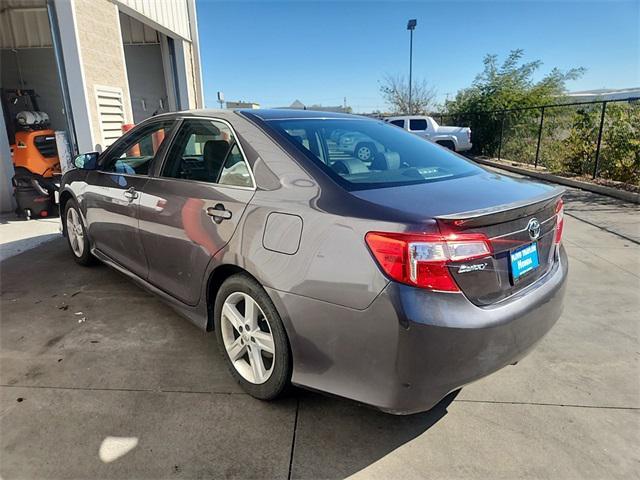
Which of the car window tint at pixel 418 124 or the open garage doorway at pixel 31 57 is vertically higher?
the open garage doorway at pixel 31 57

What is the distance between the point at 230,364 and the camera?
8.46ft

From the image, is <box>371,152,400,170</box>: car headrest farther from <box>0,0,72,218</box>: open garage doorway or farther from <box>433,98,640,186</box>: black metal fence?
<box>433,98,640,186</box>: black metal fence

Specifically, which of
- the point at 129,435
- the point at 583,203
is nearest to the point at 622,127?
the point at 583,203

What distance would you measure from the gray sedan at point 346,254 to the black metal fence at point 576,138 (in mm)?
8633

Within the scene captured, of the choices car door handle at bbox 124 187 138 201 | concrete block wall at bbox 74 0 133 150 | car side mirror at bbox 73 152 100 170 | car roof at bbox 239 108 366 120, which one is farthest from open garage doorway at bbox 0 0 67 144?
car roof at bbox 239 108 366 120

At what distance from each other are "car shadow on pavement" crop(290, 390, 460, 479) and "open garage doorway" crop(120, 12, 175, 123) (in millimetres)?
11605

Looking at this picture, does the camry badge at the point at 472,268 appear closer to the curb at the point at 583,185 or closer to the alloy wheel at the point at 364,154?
the alloy wheel at the point at 364,154

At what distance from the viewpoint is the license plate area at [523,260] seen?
197cm

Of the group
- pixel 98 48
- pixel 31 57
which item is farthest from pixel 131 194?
pixel 31 57

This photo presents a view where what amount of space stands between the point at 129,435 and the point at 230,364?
0.63m

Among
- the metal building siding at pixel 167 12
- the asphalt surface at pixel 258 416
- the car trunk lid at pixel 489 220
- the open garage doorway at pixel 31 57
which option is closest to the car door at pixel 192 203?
the asphalt surface at pixel 258 416

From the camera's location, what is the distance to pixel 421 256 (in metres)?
1.73

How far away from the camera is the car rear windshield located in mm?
2254

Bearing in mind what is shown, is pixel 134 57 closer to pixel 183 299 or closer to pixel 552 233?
pixel 183 299
